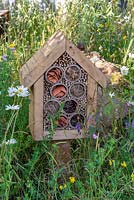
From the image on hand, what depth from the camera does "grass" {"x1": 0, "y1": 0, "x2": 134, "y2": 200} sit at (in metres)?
2.50

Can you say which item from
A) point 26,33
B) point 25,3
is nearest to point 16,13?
point 25,3

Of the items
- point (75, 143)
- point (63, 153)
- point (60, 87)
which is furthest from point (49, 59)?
point (75, 143)

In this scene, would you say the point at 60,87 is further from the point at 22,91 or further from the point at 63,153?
the point at 63,153

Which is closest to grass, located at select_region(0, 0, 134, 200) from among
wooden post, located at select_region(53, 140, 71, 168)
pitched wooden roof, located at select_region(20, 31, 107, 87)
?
wooden post, located at select_region(53, 140, 71, 168)

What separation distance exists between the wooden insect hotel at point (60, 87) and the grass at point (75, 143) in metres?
0.09

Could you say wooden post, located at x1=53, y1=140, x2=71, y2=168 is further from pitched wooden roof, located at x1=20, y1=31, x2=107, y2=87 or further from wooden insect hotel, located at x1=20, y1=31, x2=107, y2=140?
pitched wooden roof, located at x1=20, y1=31, x2=107, y2=87

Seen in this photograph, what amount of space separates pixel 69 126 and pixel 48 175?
32 centimetres

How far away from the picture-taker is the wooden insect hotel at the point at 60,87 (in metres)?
2.70

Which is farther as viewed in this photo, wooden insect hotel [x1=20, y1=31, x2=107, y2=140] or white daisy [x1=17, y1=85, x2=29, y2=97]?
wooden insect hotel [x1=20, y1=31, x2=107, y2=140]

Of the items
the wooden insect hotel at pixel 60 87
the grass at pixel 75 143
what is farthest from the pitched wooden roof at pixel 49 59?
the grass at pixel 75 143

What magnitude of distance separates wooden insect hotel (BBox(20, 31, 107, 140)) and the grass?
9 centimetres

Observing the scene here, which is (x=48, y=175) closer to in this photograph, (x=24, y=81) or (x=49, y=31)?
(x=24, y=81)

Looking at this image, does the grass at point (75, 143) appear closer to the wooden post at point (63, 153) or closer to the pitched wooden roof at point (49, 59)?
the wooden post at point (63, 153)

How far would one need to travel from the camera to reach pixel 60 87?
2807 millimetres
